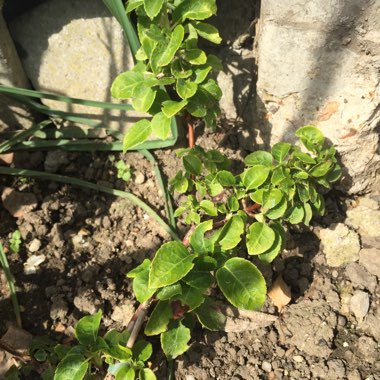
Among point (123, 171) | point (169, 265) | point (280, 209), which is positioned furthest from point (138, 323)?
point (123, 171)

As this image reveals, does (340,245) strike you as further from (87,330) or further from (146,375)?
(87,330)

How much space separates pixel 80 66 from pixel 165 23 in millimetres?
566

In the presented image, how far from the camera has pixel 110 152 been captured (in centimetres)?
211

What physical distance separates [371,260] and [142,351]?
2.78ft

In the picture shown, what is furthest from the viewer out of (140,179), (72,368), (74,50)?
(140,179)

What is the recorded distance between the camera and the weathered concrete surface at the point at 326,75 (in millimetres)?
1536

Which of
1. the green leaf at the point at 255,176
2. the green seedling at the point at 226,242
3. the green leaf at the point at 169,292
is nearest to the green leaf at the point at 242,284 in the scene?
the green seedling at the point at 226,242

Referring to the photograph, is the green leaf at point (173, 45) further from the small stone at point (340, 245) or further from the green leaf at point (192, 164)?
the small stone at point (340, 245)

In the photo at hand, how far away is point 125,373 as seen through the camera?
1.42 metres

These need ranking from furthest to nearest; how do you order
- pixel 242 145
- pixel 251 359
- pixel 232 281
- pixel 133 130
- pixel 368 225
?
pixel 242 145 < pixel 368 225 < pixel 251 359 < pixel 133 130 < pixel 232 281

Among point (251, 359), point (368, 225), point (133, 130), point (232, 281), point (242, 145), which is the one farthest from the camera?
point (242, 145)

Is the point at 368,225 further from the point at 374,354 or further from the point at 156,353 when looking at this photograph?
the point at 156,353

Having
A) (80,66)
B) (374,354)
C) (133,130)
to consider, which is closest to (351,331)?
(374,354)

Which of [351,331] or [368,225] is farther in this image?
[368,225]
